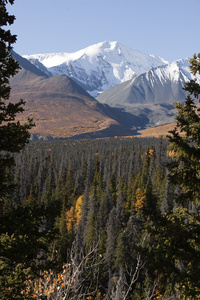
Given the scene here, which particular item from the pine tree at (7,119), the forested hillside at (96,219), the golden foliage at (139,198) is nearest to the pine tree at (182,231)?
the forested hillside at (96,219)

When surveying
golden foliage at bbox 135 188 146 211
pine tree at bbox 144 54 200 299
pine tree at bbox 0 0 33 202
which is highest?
pine tree at bbox 0 0 33 202

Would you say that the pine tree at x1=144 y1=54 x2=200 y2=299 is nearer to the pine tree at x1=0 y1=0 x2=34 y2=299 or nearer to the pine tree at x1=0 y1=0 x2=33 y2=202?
the pine tree at x1=0 y1=0 x2=34 y2=299

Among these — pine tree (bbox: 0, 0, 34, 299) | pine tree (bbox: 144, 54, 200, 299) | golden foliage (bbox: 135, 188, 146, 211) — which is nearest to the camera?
pine tree (bbox: 0, 0, 34, 299)

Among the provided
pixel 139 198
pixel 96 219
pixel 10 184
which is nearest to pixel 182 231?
pixel 10 184

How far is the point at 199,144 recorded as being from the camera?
9094 mm

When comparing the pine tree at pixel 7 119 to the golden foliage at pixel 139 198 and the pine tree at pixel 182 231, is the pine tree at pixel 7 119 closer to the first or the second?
the pine tree at pixel 182 231

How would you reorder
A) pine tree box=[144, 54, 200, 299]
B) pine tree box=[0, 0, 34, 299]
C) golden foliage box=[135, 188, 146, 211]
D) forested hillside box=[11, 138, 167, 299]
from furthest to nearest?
golden foliage box=[135, 188, 146, 211]
forested hillside box=[11, 138, 167, 299]
pine tree box=[144, 54, 200, 299]
pine tree box=[0, 0, 34, 299]

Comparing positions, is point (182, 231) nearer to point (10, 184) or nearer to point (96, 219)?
point (10, 184)

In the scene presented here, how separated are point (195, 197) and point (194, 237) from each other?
1247mm

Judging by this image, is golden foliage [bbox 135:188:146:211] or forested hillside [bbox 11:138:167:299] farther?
golden foliage [bbox 135:188:146:211]

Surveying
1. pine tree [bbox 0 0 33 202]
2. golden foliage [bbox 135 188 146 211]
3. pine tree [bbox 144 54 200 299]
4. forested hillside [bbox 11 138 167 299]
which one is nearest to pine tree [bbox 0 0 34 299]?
pine tree [bbox 0 0 33 202]

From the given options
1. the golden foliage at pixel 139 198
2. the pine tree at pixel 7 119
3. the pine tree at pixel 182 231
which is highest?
the pine tree at pixel 7 119

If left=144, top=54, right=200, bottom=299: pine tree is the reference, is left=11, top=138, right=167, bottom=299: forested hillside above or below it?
below

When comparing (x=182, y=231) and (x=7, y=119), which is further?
(x=7, y=119)
